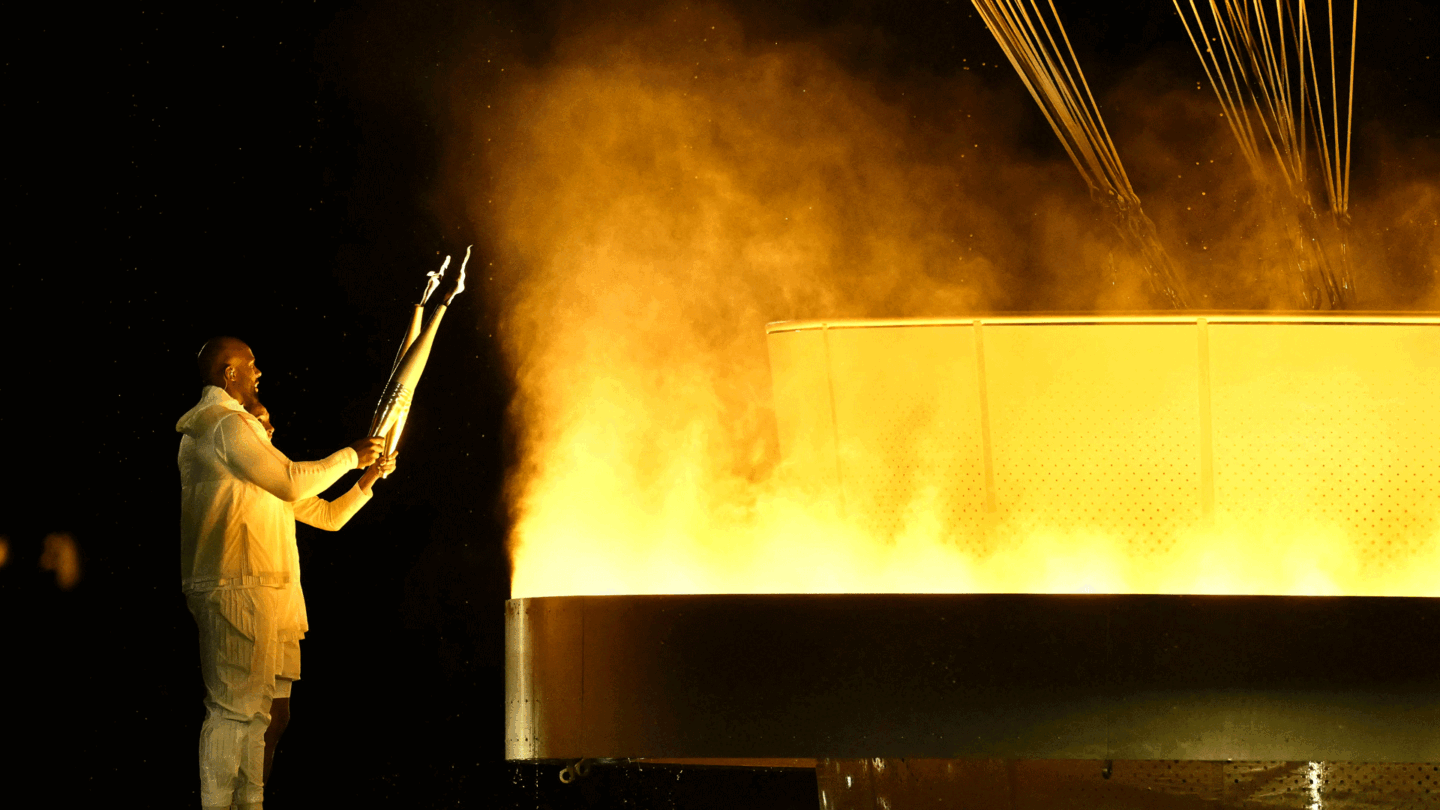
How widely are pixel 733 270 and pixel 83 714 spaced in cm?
310

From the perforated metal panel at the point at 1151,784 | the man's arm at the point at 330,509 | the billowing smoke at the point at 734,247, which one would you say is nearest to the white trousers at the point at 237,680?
the man's arm at the point at 330,509

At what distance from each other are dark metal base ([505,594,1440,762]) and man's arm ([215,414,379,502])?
2.87 ft

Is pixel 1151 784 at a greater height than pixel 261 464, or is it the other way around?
pixel 261 464

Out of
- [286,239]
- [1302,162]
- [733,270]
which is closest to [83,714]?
[286,239]

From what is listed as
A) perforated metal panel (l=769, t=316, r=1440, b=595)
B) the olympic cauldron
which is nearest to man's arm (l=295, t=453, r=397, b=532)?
the olympic cauldron

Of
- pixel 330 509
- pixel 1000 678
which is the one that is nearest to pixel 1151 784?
pixel 1000 678

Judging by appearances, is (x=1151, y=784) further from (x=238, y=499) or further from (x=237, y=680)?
(x=238, y=499)

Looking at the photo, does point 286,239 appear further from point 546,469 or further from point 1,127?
→ point 546,469

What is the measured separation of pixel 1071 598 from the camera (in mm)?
3686

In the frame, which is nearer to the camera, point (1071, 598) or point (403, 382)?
point (1071, 598)

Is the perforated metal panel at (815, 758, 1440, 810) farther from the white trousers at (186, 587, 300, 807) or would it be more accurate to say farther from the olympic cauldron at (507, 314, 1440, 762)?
the white trousers at (186, 587, 300, 807)

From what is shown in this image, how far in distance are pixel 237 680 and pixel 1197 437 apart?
2729 mm

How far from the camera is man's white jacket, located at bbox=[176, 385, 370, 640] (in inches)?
142

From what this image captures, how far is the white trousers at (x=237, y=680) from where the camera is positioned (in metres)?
3.46
